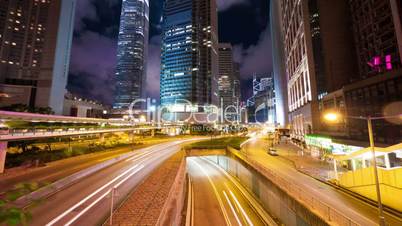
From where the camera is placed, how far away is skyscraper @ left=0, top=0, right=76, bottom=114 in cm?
8950

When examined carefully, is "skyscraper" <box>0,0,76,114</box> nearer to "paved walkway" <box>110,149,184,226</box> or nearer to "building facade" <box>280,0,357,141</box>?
"paved walkway" <box>110,149,184,226</box>

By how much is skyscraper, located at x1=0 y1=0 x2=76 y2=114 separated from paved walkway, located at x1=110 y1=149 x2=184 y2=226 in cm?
9848

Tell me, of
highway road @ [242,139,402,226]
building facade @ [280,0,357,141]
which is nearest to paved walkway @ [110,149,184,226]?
highway road @ [242,139,402,226]

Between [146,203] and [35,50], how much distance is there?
420 feet

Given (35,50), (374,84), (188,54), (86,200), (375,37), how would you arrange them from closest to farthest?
(86,200), (374,84), (375,37), (35,50), (188,54)

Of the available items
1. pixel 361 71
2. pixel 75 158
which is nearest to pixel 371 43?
pixel 361 71

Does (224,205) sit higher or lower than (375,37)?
lower

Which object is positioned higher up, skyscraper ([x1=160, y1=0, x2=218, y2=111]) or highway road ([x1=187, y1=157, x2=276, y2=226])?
skyscraper ([x1=160, y1=0, x2=218, y2=111])

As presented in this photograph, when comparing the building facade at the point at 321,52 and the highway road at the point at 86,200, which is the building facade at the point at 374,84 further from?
the highway road at the point at 86,200

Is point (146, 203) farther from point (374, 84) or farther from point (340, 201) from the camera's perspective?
point (374, 84)

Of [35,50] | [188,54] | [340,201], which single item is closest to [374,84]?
[340,201]

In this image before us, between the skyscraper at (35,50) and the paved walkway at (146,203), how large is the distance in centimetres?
9848

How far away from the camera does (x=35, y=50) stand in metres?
100

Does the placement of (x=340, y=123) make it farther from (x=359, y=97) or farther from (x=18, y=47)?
(x=18, y=47)
